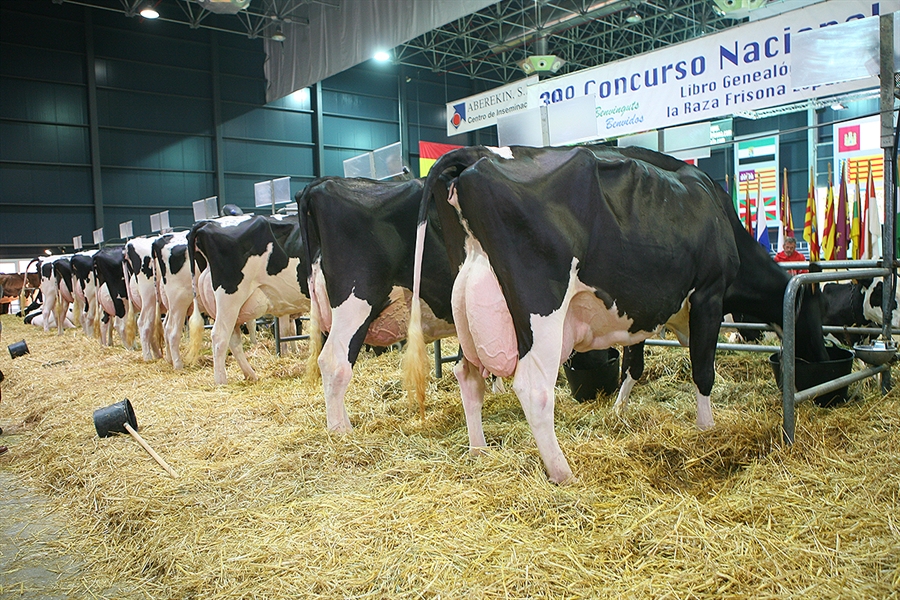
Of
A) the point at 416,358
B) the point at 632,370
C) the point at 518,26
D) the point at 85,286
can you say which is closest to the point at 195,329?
the point at 416,358

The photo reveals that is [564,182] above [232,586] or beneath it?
above

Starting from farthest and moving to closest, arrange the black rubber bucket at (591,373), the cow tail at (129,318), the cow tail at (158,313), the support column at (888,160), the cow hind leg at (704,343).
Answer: the cow tail at (129,318), the cow tail at (158,313), the black rubber bucket at (591,373), the support column at (888,160), the cow hind leg at (704,343)

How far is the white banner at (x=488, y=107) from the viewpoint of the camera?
40.2 ft

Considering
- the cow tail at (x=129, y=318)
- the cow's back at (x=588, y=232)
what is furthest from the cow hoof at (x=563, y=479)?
the cow tail at (x=129, y=318)

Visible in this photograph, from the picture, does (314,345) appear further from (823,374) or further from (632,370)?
(823,374)

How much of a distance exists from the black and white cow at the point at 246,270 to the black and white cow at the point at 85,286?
24.6ft

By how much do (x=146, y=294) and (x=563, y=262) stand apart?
29.5 ft

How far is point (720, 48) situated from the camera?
8.02 metres

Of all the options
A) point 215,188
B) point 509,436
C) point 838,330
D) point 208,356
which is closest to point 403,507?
point 509,436

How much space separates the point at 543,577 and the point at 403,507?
0.93 m

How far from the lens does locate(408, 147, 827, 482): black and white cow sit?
344 centimetres

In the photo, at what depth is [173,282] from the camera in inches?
377

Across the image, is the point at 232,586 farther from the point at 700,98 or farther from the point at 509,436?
the point at 700,98

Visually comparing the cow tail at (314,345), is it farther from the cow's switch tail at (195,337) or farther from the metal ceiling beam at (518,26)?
the metal ceiling beam at (518,26)
